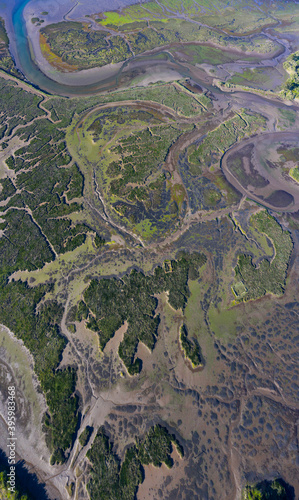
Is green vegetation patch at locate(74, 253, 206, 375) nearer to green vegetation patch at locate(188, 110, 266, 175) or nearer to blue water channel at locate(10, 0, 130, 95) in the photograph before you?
green vegetation patch at locate(188, 110, 266, 175)

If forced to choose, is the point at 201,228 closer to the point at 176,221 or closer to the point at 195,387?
the point at 176,221

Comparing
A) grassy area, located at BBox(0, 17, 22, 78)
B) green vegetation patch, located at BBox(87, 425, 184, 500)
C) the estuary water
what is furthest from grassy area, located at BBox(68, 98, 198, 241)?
grassy area, located at BBox(0, 17, 22, 78)

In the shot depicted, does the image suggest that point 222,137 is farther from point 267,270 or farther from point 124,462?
point 124,462

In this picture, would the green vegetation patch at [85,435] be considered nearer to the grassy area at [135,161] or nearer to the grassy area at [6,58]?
the grassy area at [135,161]

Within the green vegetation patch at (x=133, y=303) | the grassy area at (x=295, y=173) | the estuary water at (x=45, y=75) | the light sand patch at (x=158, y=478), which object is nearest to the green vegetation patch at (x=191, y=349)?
the green vegetation patch at (x=133, y=303)

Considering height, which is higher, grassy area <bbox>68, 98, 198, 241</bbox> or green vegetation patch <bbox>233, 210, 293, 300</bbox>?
grassy area <bbox>68, 98, 198, 241</bbox>
